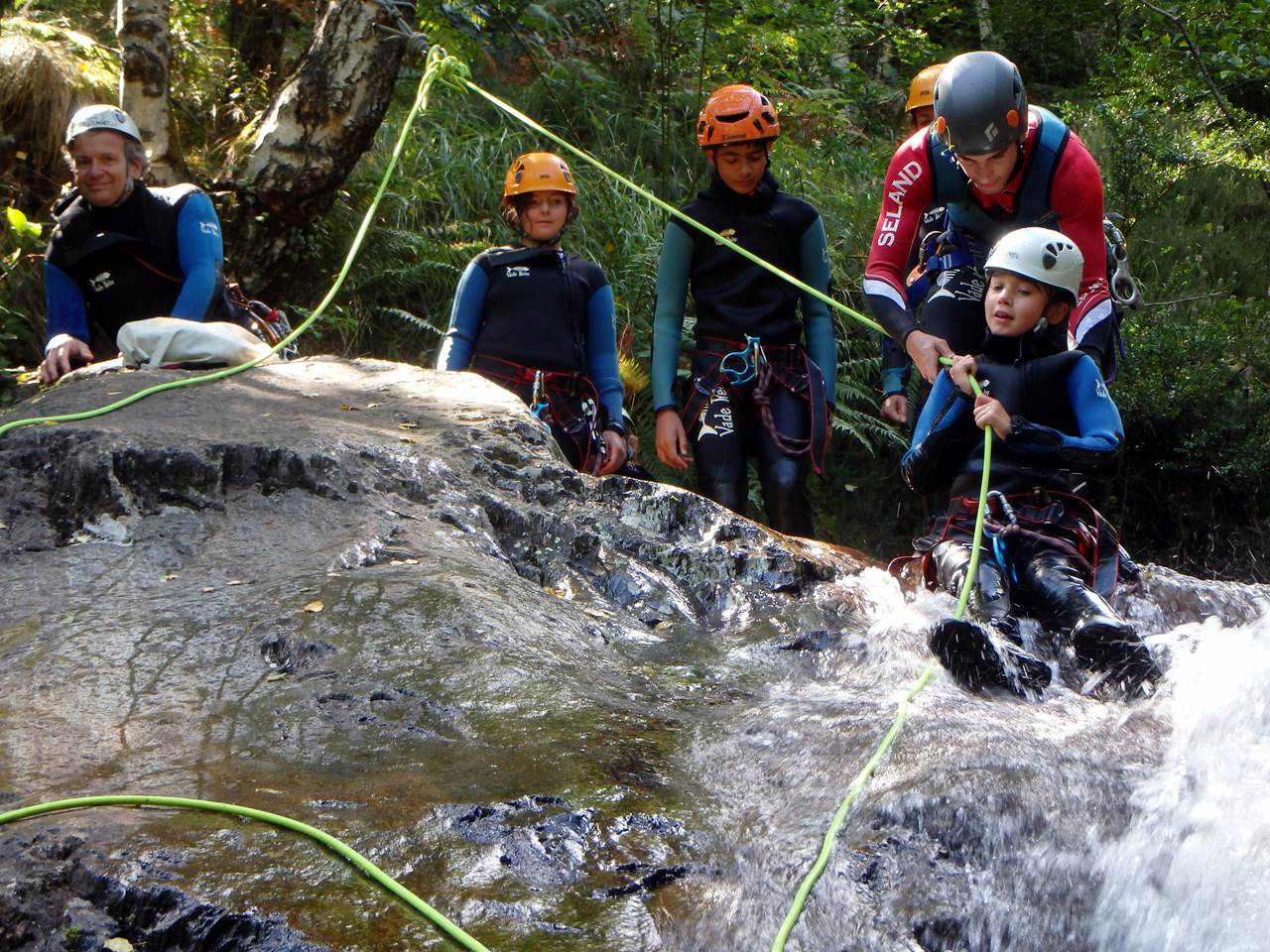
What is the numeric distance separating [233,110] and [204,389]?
4.40 m

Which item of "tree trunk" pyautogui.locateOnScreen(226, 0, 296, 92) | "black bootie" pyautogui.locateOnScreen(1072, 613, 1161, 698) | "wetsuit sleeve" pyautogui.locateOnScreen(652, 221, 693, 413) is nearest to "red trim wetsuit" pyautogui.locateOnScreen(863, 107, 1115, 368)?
"wetsuit sleeve" pyautogui.locateOnScreen(652, 221, 693, 413)

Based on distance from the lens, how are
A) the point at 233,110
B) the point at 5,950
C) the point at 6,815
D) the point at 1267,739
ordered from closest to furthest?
the point at 5,950 → the point at 6,815 → the point at 1267,739 → the point at 233,110

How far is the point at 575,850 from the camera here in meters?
2.22

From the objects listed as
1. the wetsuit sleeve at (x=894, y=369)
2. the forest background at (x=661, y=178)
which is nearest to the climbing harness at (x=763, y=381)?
the wetsuit sleeve at (x=894, y=369)

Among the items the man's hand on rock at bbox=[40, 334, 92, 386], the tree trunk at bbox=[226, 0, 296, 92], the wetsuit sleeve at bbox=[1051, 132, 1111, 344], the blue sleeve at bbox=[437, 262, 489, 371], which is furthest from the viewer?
the tree trunk at bbox=[226, 0, 296, 92]

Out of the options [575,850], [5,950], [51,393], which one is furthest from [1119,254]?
[5,950]

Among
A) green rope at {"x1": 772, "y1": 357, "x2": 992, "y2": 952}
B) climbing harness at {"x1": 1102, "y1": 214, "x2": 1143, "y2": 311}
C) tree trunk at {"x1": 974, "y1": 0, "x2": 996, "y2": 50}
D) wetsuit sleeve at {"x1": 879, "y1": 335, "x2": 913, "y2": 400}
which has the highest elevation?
tree trunk at {"x1": 974, "y1": 0, "x2": 996, "y2": 50}

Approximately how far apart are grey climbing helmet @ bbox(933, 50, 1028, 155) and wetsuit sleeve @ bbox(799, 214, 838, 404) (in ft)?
3.98

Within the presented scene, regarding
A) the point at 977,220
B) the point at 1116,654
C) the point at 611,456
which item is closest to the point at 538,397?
the point at 611,456

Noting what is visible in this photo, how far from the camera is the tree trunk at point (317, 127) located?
22.0ft

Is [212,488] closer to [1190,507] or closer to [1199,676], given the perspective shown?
[1199,676]

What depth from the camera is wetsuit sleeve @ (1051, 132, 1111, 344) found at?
4375 millimetres

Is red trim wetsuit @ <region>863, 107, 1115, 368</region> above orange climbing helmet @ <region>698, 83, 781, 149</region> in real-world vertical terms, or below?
below

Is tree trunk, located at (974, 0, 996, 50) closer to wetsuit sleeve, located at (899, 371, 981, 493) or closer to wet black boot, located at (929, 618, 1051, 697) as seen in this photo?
wetsuit sleeve, located at (899, 371, 981, 493)
